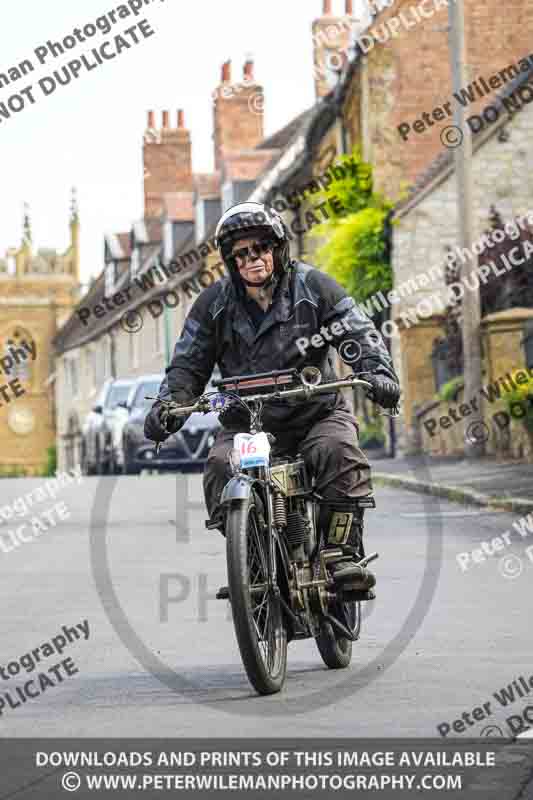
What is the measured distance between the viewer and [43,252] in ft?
401

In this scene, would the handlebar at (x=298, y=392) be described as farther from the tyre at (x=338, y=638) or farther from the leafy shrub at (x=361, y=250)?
the leafy shrub at (x=361, y=250)

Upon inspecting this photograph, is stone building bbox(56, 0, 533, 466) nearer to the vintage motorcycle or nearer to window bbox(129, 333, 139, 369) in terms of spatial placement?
window bbox(129, 333, 139, 369)

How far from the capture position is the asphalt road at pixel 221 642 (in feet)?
20.4

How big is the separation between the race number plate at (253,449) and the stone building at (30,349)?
9780 centimetres

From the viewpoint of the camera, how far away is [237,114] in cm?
5922

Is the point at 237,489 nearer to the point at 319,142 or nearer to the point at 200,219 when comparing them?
the point at 319,142

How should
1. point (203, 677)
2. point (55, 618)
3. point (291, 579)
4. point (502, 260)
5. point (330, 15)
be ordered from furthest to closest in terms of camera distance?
point (330, 15)
point (502, 260)
point (55, 618)
point (203, 677)
point (291, 579)

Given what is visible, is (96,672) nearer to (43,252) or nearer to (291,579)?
(291,579)

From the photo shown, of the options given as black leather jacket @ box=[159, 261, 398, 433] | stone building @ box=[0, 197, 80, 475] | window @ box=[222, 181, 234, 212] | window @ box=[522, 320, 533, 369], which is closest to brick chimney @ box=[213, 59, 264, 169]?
window @ box=[222, 181, 234, 212]

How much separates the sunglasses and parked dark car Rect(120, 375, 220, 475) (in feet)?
70.2

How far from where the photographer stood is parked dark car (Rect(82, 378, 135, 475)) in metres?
35.7

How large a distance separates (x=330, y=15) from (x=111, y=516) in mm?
31428

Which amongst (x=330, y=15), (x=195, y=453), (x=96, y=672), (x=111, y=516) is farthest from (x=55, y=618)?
(x=330, y=15)
